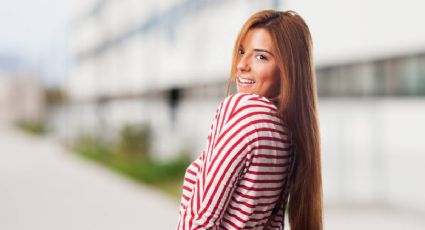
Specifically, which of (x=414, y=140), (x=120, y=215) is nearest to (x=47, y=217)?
(x=120, y=215)

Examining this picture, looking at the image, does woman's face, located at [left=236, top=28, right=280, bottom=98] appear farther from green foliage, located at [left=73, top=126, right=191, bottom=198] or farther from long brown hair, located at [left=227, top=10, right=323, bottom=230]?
green foliage, located at [left=73, top=126, right=191, bottom=198]

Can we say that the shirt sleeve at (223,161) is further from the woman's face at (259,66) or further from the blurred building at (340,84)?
the blurred building at (340,84)

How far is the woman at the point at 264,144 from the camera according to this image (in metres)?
1.69

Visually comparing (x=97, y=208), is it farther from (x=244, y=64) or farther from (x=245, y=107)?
(x=245, y=107)

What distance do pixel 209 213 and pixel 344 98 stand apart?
13.3m

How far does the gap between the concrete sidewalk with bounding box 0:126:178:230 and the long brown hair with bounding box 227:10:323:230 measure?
635 cm

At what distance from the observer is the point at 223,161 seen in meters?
1.68

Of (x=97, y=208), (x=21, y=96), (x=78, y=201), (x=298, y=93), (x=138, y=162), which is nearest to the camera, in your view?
(x=298, y=93)

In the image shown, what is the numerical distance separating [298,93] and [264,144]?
21 centimetres

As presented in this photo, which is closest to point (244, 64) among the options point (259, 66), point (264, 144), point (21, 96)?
point (259, 66)

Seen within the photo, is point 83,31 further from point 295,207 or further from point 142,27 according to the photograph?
point 295,207

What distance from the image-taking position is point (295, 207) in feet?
6.48

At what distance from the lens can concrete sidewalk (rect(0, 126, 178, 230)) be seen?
860 cm

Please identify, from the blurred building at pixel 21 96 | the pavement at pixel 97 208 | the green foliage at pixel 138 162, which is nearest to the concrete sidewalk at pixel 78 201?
the pavement at pixel 97 208
